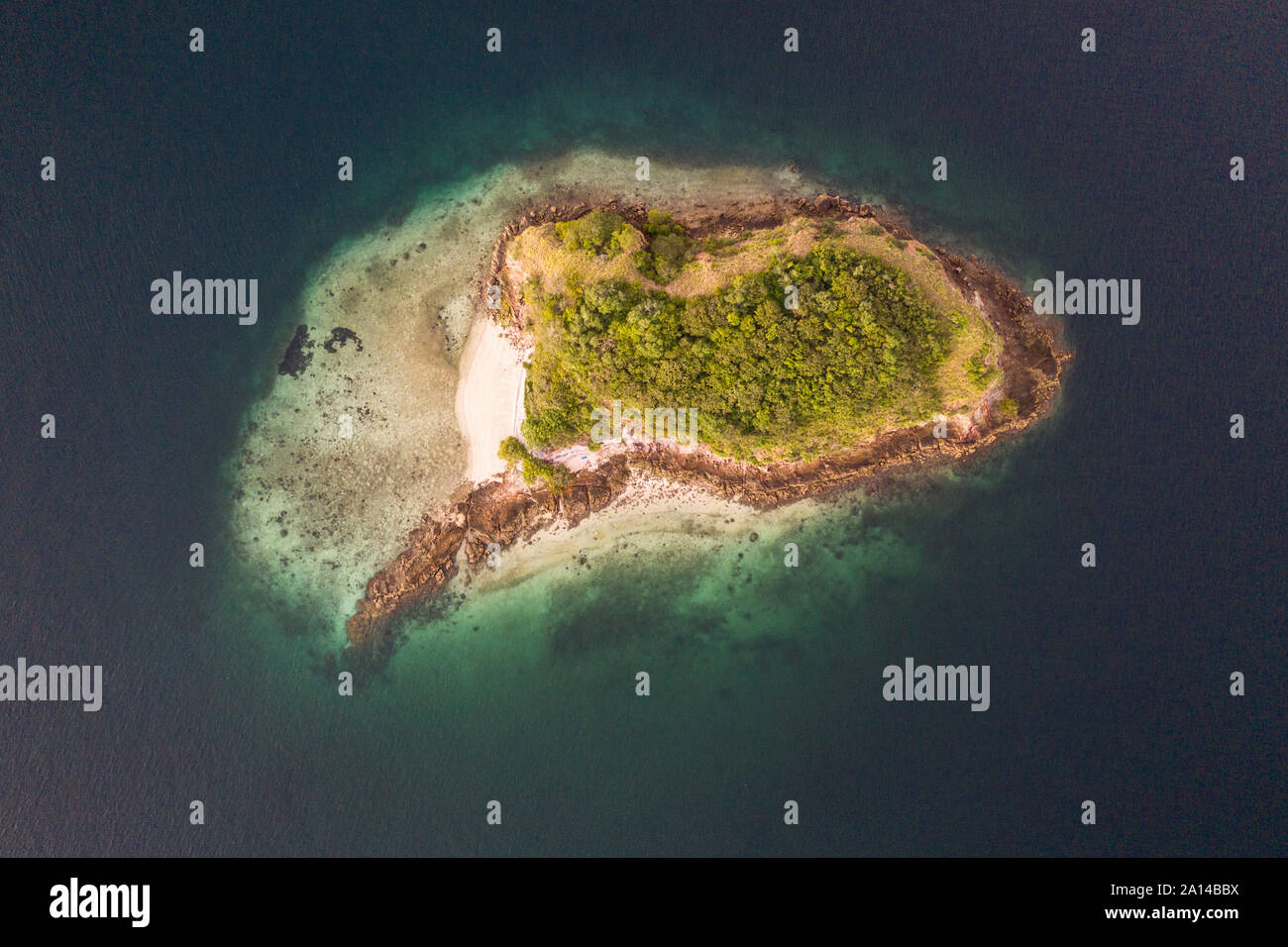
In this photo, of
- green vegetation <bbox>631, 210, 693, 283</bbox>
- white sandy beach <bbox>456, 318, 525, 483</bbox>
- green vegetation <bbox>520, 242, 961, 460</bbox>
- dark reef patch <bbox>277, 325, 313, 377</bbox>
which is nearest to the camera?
green vegetation <bbox>520, 242, 961, 460</bbox>

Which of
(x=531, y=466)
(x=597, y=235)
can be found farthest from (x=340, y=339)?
(x=597, y=235)

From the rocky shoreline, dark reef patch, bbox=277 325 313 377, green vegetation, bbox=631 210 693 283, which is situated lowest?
the rocky shoreline

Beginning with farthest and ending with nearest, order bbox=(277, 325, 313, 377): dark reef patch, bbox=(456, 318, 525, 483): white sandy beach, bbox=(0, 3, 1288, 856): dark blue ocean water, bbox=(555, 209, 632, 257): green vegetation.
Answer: bbox=(277, 325, 313, 377): dark reef patch, bbox=(456, 318, 525, 483): white sandy beach, bbox=(0, 3, 1288, 856): dark blue ocean water, bbox=(555, 209, 632, 257): green vegetation

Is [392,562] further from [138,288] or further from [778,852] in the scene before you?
[778,852]

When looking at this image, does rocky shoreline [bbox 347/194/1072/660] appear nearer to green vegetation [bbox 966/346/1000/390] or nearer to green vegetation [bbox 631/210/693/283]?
green vegetation [bbox 631/210/693/283]

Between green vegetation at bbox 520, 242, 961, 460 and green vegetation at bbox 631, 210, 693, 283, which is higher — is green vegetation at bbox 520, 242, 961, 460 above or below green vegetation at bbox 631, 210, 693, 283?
below

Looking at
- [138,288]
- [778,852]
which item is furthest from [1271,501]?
[138,288]

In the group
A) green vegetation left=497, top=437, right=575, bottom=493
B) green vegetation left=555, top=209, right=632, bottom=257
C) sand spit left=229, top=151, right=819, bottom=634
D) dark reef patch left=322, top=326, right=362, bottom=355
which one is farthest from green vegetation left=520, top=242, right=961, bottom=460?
dark reef patch left=322, top=326, right=362, bottom=355
